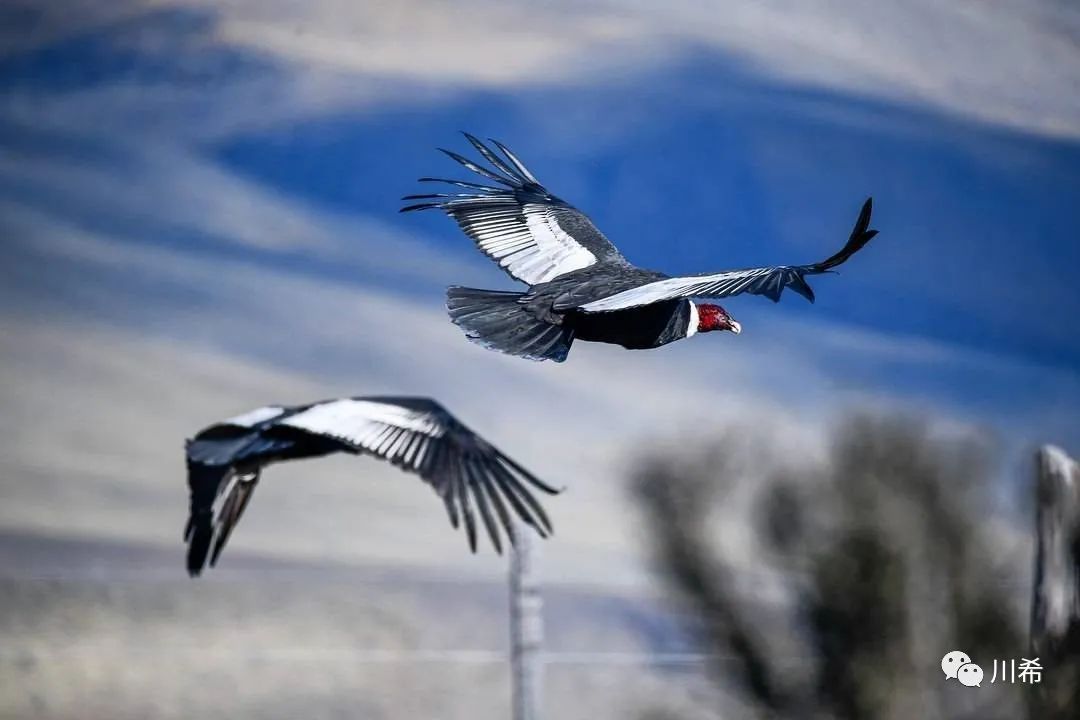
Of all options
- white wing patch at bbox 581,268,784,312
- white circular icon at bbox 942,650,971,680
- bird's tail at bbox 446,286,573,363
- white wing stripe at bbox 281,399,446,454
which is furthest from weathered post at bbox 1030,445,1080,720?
white wing stripe at bbox 281,399,446,454

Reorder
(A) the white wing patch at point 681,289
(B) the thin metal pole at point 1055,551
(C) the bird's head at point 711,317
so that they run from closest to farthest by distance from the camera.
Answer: (A) the white wing patch at point 681,289 → (C) the bird's head at point 711,317 → (B) the thin metal pole at point 1055,551

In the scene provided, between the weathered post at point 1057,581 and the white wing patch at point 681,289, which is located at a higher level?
the white wing patch at point 681,289

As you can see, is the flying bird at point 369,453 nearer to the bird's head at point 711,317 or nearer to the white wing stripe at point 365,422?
the white wing stripe at point 365,422

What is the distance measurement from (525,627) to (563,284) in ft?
A: 3.02

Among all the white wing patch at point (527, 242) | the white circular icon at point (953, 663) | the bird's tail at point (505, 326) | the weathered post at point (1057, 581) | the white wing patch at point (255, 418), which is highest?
the white wing patch at point (527, 242)

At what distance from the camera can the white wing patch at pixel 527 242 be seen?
2900mm

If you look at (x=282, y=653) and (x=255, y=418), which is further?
(x=282, y=653)

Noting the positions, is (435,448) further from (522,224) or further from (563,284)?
(522,224)

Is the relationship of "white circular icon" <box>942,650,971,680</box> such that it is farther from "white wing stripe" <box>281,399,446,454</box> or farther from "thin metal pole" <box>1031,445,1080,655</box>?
"white wing stripe" <box>281,399,446,454</box>

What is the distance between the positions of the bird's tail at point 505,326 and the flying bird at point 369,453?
1.06ft

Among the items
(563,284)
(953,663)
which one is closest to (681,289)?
(563,284)

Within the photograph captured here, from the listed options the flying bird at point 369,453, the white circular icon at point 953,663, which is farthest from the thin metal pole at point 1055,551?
the flying bird at point 369,453

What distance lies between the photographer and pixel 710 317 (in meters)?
2.84

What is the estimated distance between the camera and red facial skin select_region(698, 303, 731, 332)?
9.29ft
